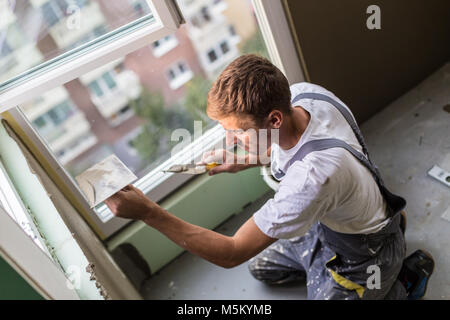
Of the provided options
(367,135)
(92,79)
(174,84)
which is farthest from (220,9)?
(367,135)

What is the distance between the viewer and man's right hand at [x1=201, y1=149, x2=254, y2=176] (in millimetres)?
1500

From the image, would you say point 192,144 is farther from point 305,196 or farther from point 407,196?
point 407,196

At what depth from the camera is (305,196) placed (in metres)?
1.06

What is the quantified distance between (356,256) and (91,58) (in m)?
1.12

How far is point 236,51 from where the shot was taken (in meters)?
1.78

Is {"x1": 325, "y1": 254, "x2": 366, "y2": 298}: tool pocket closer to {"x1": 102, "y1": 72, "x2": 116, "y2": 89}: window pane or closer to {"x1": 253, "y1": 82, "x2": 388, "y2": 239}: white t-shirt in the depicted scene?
{"x1": 253, "y1": 82, "x2": 388, "y2": 239}: white t-shirt

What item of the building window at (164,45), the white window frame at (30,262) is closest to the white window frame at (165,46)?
the building window at (164,45)

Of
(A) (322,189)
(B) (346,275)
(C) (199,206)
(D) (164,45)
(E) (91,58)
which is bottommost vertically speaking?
(B) (346,275)

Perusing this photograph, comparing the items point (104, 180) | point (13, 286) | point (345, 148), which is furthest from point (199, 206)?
point (13, 286)

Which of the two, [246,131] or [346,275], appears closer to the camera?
[246,131]

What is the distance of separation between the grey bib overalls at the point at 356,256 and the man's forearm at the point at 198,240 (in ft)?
1.11

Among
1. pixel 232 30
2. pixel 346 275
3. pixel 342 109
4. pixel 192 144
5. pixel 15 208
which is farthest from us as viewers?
pixel 192 144

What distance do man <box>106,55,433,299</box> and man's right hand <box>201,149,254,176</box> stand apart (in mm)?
166

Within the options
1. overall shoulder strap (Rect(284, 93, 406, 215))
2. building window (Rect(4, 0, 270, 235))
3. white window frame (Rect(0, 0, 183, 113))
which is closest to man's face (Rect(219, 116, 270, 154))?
overall shoulder strap (Rect(284, 93, 406, 215))
